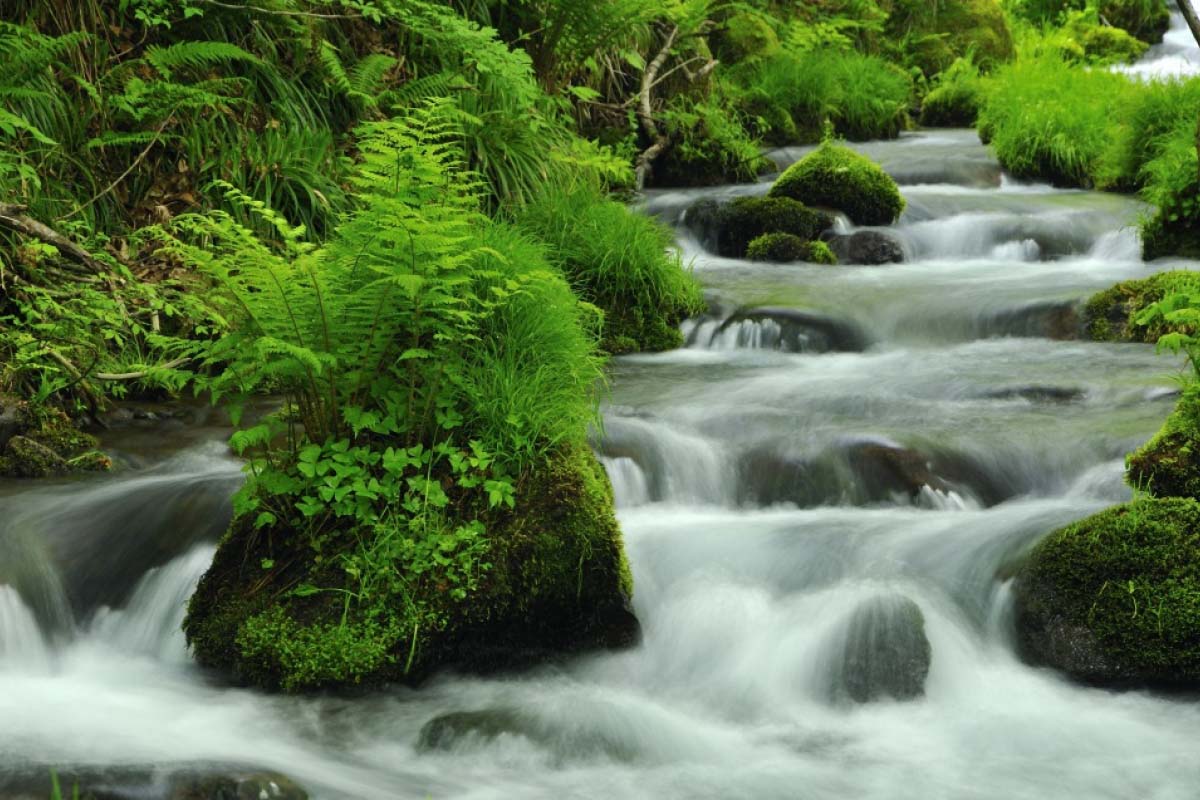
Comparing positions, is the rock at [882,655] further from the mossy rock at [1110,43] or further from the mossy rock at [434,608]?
the mossy rock at [1110,43]

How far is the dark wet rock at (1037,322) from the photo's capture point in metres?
7.92

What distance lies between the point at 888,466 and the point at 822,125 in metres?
8.99

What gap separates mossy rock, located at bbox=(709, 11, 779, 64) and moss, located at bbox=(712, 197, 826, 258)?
4.69m

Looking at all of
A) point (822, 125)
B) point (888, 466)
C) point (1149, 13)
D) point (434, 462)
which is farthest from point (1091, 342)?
point (1149, 13)

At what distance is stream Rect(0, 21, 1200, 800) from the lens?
3.77 meters

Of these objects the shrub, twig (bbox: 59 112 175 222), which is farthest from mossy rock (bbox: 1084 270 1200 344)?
twig (bbox: 59 112 175 222)

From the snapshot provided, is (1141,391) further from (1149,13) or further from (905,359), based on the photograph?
(1149,13)

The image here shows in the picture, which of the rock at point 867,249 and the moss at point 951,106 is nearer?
the rock at point 867,249

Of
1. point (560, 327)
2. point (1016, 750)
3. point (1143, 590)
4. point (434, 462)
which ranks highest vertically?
point (560, 327)

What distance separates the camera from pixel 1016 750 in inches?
154

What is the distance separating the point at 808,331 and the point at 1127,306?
191 centimetres

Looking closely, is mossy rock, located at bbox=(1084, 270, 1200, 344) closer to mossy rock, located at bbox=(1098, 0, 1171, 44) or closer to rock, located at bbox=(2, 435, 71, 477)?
rock, located at bbox=(2, 435, 71, 477)

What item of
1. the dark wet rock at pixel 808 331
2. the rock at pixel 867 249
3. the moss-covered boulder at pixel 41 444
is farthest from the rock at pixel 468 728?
the rock at pixel 867 249

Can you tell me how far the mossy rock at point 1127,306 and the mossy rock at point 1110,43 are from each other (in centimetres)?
1327
